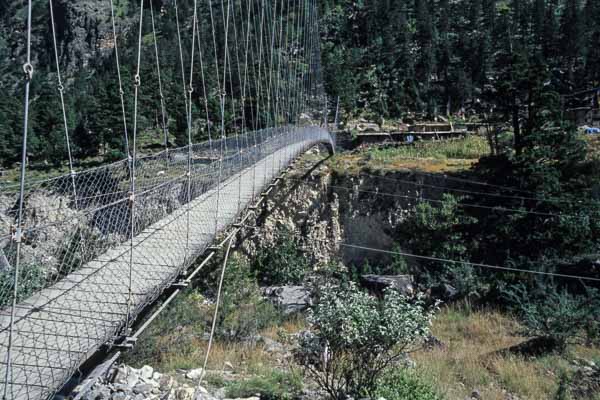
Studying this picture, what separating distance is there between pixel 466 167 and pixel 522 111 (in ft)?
5.79

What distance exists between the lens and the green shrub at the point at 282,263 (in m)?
11.2

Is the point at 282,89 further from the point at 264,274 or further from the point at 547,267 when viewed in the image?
the point at 547,267

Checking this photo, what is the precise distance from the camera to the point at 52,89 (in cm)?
2550

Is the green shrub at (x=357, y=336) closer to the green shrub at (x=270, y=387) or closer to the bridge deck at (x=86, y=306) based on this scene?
the green shrub at (x=270, y=387)

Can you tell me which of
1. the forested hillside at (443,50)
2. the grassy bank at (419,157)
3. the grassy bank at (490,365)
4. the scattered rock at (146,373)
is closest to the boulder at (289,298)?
the grassy bank at (490,365)

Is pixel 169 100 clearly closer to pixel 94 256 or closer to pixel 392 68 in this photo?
pixel 392 68

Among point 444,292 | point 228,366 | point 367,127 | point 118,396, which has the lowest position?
point 444,292

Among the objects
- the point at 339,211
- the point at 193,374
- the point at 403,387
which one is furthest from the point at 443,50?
the point at 193,374

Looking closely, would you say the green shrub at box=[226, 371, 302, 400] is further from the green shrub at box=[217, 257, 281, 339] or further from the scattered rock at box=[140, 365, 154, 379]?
the green shrub at box=[217, 257, 281, 339]

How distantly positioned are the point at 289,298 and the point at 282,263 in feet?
7.64

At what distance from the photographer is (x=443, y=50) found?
26.8m

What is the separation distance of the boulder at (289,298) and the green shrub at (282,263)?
1.45 meters

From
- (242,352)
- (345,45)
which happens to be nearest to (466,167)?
(242,352)

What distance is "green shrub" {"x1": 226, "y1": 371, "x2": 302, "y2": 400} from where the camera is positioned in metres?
4.38
